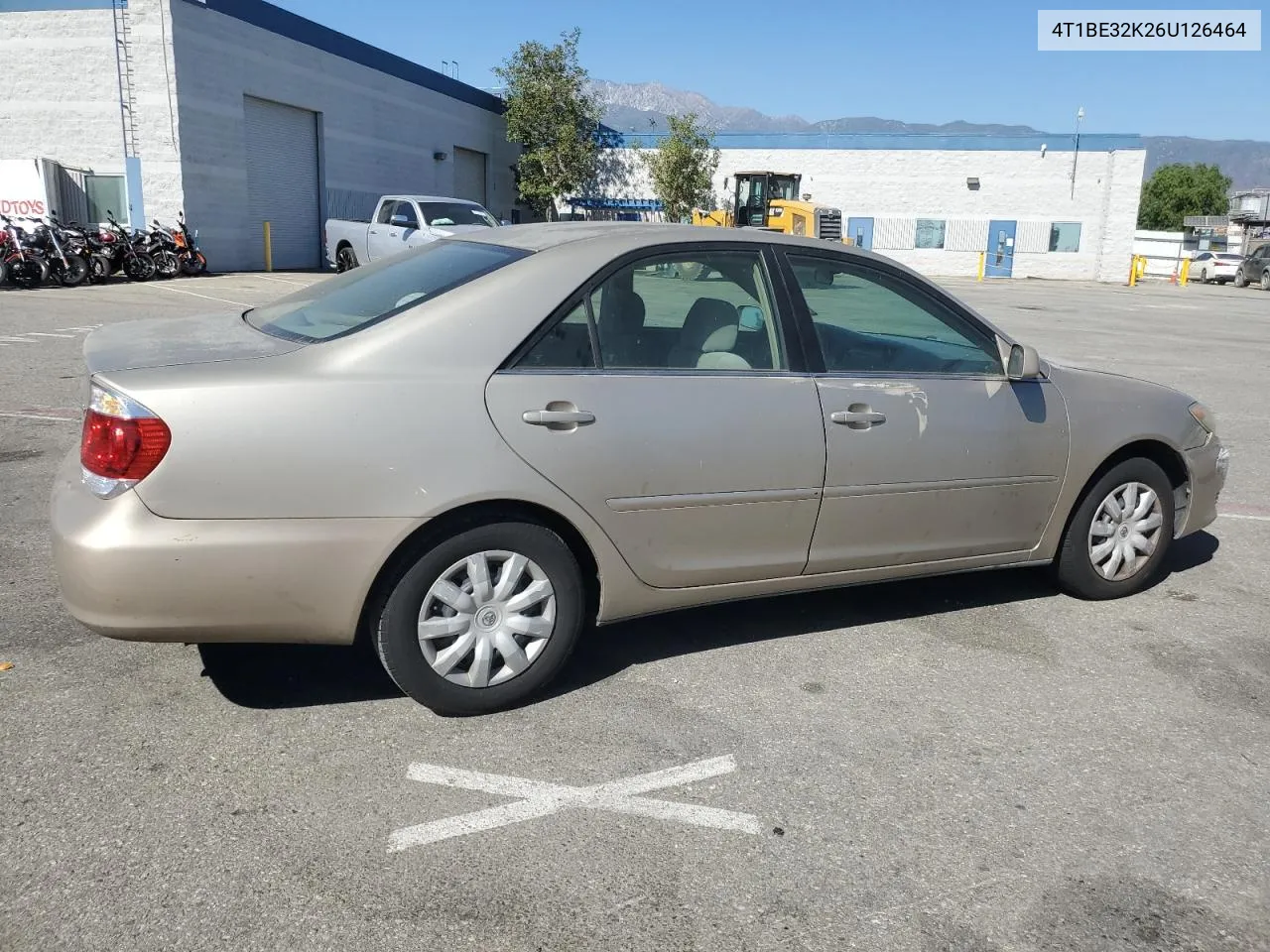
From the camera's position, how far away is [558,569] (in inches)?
138

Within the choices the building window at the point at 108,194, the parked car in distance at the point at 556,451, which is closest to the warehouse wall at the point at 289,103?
the building window at the point at 108,194

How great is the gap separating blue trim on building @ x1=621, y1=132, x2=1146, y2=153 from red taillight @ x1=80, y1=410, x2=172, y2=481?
45505 mm

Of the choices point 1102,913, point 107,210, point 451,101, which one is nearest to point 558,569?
point 1102,913

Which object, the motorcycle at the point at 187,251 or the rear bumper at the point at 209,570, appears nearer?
the rear bumper at the point at 209,570

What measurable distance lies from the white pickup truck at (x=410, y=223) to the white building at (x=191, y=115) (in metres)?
5.55

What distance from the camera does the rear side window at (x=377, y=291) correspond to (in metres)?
3.59

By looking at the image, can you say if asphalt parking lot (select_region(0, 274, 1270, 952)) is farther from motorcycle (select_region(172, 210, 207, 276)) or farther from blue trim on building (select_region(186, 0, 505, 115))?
blue trim on building (select_region(186, 0, 505, 115))

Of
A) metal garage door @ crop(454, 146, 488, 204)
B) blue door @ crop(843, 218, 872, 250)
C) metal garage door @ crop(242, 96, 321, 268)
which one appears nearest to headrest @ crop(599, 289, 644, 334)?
metal garage door @ crop(242, 96, 321, 268)

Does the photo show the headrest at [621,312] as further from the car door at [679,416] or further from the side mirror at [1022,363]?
the side mirror at [1022,363]

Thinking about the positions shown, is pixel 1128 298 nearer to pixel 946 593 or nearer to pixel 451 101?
Result: pixel 451 101

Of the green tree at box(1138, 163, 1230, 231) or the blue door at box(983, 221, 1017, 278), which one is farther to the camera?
the green tree at box(1138, 163, 1230, 231)

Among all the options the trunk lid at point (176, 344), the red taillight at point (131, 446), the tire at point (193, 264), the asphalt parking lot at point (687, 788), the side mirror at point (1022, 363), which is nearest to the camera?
the asphalt parking lot at point (687, 788)

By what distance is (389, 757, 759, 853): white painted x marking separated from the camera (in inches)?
112

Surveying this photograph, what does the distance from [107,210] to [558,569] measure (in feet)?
82.5
